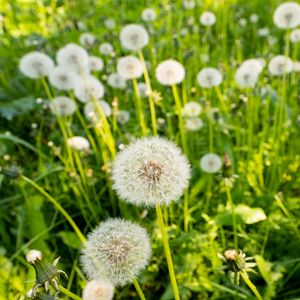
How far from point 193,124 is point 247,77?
384mm

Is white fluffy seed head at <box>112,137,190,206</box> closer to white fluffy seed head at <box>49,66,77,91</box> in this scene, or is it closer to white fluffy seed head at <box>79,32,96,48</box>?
white fluffy seed head at <box>49,66,77,91</box>

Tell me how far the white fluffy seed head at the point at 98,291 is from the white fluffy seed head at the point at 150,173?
8.9 inches

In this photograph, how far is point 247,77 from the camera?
7.93 ft

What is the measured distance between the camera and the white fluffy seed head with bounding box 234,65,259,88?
7.85ft

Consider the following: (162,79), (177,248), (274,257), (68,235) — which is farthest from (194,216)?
(162,79)

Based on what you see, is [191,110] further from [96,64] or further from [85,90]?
[96,64]

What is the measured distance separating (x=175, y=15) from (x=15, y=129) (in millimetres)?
2140

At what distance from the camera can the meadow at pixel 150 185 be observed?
109 centimetres

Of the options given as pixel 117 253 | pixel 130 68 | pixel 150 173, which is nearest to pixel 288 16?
pixel 130 68

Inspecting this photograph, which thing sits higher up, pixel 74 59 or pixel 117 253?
pixel 74 59

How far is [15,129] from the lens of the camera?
2898 mm

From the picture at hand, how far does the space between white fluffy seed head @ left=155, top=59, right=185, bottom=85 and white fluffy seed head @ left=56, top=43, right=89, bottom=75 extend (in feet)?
1.42

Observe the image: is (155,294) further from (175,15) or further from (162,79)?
(175,15)

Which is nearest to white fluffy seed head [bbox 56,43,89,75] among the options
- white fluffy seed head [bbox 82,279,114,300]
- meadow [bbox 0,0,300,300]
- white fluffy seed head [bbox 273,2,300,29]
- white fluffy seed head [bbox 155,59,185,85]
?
meadow [bbox 0,0,300,300]
